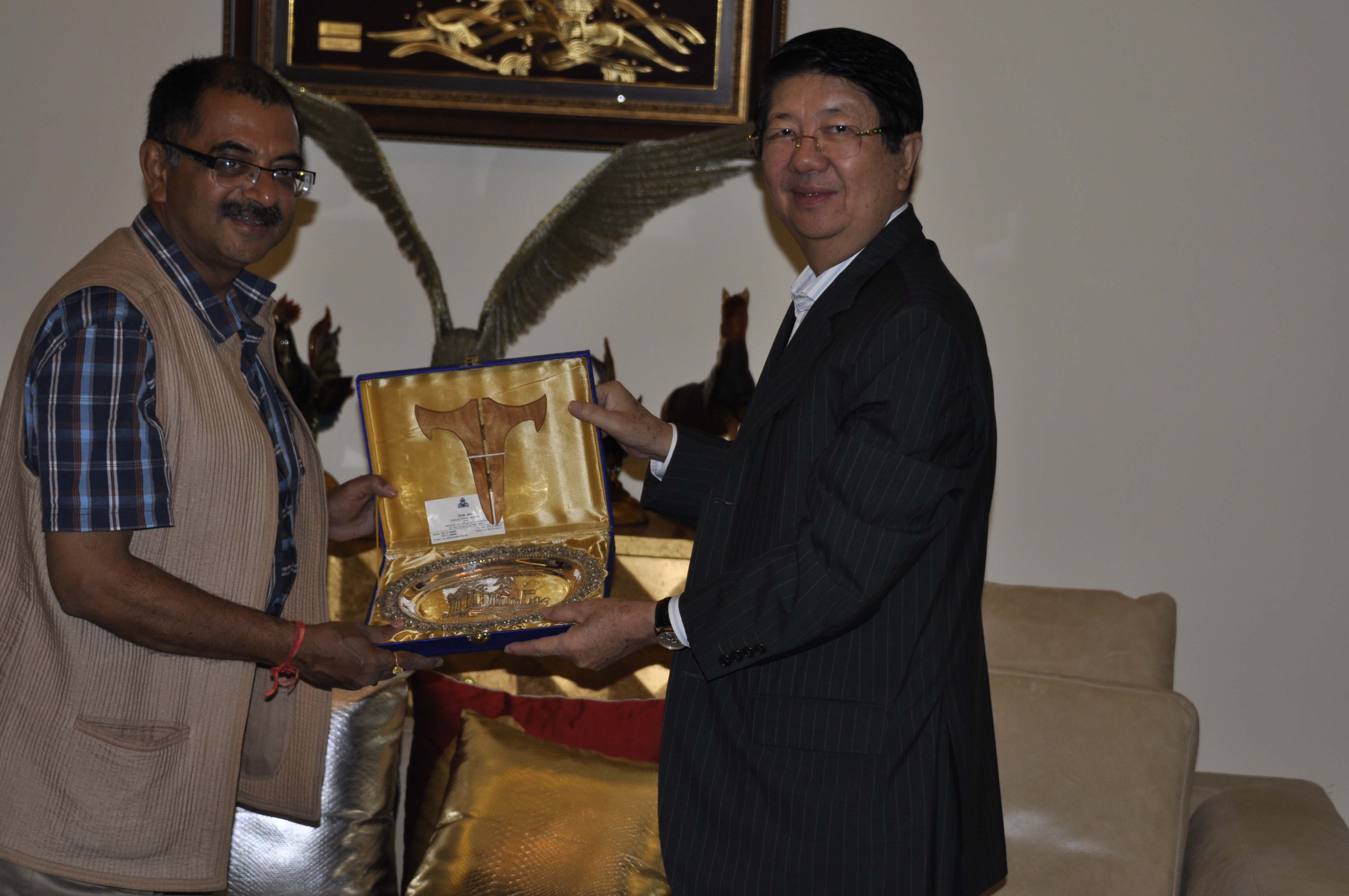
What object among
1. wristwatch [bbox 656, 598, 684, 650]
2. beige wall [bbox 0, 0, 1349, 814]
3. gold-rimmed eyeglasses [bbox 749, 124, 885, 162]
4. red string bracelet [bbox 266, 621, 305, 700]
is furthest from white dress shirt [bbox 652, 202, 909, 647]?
beige wall [bbox 0, 0, 1349, 814]

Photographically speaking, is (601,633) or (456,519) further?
(456,519)

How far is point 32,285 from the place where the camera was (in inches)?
104

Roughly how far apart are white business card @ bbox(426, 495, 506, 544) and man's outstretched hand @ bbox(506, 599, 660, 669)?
341mm

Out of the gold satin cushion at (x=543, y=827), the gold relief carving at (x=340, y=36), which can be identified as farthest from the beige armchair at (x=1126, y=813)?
the gold relief carving at (x=340, y=36)

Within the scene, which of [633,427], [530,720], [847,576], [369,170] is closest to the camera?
[847,576]

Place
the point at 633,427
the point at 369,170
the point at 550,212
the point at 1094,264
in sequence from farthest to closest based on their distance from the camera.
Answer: the point at 1094,264 < the point at 550,212 < the point at 369,170 < the point at 633,427

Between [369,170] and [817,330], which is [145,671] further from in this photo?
[369,170]

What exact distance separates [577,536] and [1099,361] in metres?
1.29

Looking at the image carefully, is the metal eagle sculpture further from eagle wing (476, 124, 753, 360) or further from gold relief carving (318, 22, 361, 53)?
gold relief carving (318, 22, 361, 53)

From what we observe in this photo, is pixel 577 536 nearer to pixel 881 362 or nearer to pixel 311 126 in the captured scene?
pixel 881 362

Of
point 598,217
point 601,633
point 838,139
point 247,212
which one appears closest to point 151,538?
point 247,212

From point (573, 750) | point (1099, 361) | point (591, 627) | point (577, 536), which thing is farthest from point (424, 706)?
point (1099, 361)

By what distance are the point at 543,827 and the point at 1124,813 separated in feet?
Result: 3.16

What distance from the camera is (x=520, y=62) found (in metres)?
2.50
